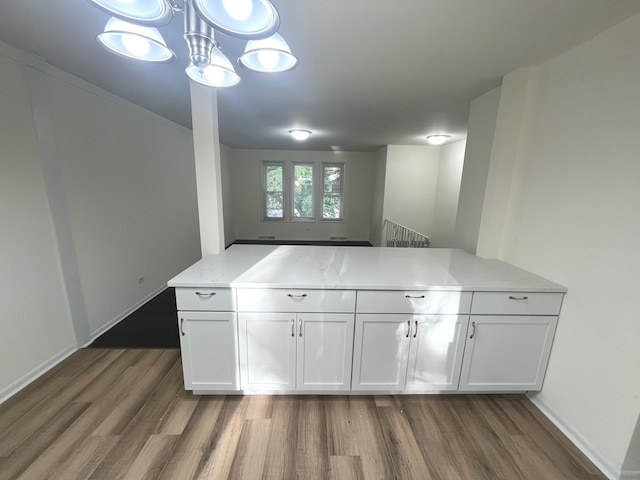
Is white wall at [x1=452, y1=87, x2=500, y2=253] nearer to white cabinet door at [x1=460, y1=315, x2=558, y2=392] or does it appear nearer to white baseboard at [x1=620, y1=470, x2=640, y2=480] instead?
white cabinet door at [x1=460, y1=315, x2=558, y2=392]

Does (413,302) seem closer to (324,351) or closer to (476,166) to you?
(324,351)

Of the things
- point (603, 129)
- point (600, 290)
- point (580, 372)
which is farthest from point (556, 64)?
point (580, 372)

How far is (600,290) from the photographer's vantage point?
4.80 feet

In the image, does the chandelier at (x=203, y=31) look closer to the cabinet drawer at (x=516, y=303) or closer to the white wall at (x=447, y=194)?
the cabinet drawer at (x=516, y=303)

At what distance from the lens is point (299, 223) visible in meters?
7.23

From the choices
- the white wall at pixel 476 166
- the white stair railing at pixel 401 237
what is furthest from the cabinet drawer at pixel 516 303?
the white stair railing at pixel 401 237

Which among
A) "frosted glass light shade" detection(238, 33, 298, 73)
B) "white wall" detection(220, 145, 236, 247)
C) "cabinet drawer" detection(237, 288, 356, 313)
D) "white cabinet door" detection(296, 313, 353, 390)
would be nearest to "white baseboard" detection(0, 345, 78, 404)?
"cabinet drawer" detection(237, 288, 356, 313)

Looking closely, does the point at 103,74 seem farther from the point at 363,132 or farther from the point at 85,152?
the point at 363,132

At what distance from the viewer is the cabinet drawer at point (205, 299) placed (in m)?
1.67

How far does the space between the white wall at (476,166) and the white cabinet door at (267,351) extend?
1.87 m

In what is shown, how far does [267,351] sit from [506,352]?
Result: 5.33 ft

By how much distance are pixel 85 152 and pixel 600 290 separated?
393 cm

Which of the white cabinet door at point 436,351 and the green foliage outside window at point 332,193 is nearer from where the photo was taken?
the white cabinet door at point 436,351

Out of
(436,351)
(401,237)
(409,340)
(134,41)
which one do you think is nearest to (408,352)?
(409,340)
